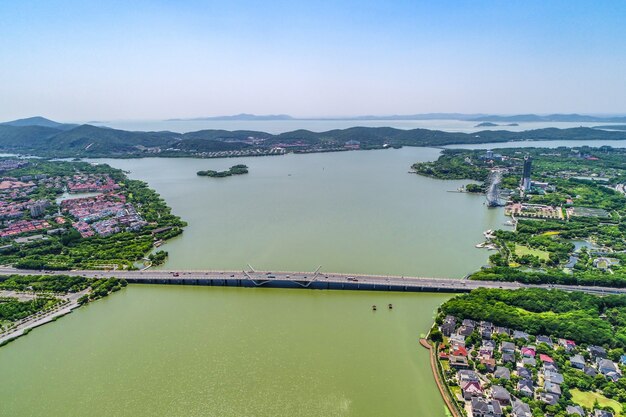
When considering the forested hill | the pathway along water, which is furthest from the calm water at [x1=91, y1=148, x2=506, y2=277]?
the forested hill

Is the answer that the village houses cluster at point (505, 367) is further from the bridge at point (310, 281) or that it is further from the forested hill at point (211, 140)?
the forested hill at point (211, 140)

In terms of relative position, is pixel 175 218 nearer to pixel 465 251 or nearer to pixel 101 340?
pixel 101 340

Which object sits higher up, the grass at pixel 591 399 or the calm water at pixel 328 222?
the calm water at pixel 328 222

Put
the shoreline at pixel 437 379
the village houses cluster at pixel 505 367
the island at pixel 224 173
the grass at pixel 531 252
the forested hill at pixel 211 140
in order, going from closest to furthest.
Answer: the village houses cluster at pixel 505 367, the shoreline at pixel 437 379, the grass at pixel 531 252, the island at pixel 224 173, the forested hill at pixel 211 140

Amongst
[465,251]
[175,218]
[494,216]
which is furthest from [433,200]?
[175,218]

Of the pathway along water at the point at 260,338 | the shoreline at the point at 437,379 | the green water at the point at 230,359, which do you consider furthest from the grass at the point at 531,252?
the shoreline at the point at 437,379

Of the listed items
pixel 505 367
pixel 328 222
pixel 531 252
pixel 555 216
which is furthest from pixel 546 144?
pixel 505 367

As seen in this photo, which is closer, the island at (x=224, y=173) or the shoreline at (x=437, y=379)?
the shoreline at (x=437, y=379)

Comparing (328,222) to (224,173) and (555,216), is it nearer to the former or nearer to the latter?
(555,216)
